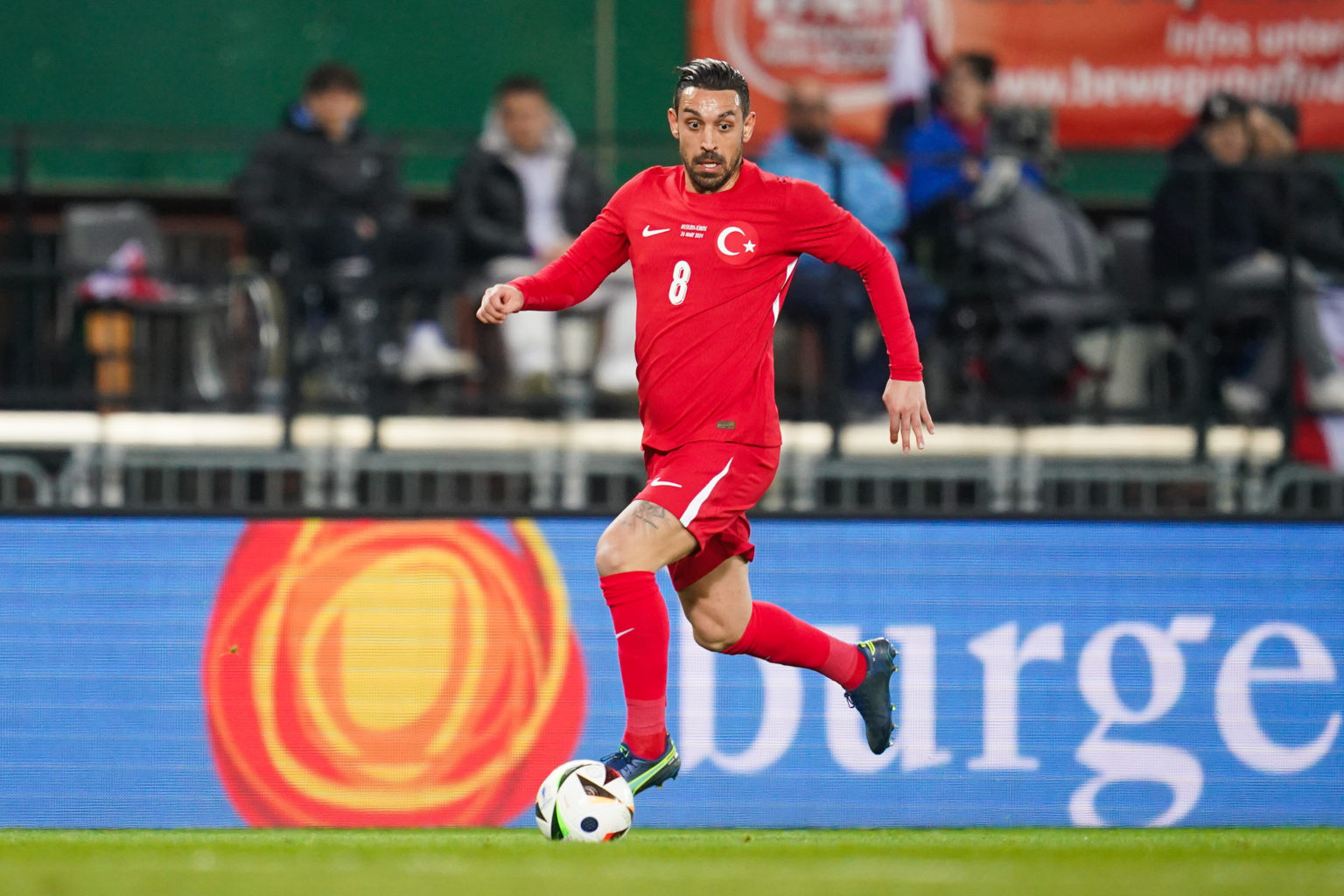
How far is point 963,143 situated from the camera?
30.0 feet

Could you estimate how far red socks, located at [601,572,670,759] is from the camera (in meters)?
5.35

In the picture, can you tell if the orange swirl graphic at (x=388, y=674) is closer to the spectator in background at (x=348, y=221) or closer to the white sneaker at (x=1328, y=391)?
the spectator in background at (x=348, y=221)

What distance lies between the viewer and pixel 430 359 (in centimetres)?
845

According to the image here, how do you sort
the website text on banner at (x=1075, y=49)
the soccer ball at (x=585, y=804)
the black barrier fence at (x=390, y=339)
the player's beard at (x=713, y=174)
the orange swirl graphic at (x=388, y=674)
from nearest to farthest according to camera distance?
the soccer ball at (x=585, y=804)
the player's beard at (x=713, y=174)
the orange swirl graphic at (x=388, y=674)
the black barrier fence at (x=390, y=339)
the website text on banner at (x=1075, y=49)

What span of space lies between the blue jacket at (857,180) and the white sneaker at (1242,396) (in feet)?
5.52

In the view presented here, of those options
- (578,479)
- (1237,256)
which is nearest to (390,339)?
(578,479)

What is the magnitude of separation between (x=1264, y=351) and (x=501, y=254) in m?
3.59

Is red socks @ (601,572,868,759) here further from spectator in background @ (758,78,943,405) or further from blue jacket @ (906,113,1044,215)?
blue jacket @ (906,113,1044,215)

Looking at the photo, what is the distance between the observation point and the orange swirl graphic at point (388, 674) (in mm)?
6453

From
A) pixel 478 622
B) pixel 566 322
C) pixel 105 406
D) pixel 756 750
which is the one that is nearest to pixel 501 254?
pixel 566 322

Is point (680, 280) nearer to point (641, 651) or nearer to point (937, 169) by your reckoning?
point (641, 651)

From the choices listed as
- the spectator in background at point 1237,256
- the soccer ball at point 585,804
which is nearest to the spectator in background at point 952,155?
the spectator in background at point 1237,256

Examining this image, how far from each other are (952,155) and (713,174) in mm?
3451

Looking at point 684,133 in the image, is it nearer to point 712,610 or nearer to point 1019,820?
point 712,610
